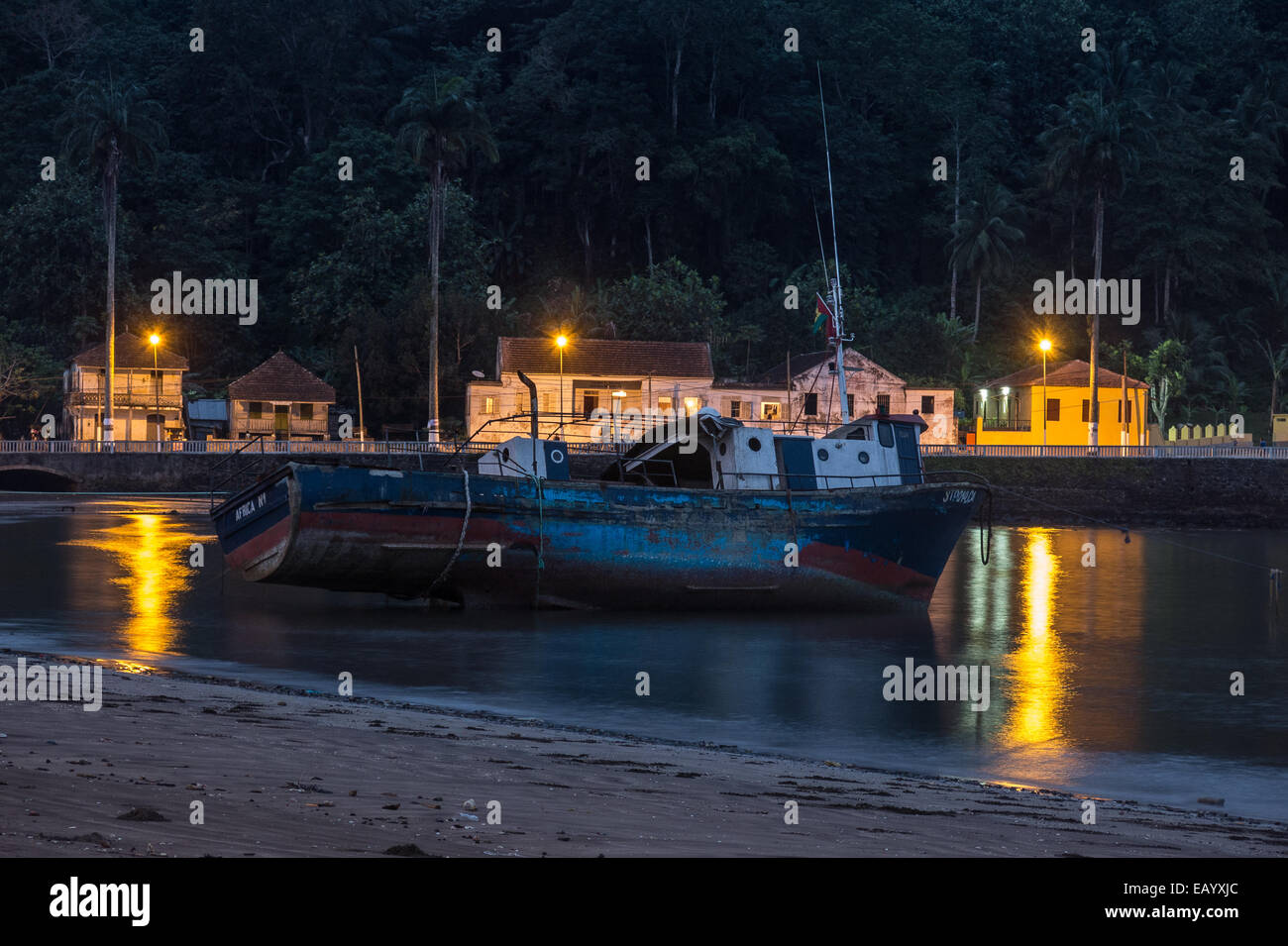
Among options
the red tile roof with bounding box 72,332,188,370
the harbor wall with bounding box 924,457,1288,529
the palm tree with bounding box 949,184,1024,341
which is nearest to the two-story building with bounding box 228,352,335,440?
the red tile roof with bounding box 72,332,188,370

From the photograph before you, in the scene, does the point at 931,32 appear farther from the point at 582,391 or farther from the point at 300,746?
the point at 300,746

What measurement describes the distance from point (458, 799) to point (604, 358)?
215 feet

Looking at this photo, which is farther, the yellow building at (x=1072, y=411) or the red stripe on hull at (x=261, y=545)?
the yellow building at (x=1072, y=411)

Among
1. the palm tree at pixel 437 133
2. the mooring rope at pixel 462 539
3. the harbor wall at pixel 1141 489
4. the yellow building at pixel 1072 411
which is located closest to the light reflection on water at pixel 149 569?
the mooring rope at pixel 462 539

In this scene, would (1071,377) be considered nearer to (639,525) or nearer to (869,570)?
(869,570)

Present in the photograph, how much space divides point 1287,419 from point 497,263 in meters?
54.4

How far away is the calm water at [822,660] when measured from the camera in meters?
16.9

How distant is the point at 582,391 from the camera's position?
74.6 meters

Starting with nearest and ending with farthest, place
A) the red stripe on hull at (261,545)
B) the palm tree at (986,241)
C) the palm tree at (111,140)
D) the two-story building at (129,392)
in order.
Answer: the red stripe on hull at (261,545) → the palm tree at (111,140) → the two-story building at (129,392) → the palm tree at (986,241)

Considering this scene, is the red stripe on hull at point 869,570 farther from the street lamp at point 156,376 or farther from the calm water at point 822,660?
the street lamp at point 156,376

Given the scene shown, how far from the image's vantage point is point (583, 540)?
2762cm

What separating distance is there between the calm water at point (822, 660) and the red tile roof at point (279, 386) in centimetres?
4021
